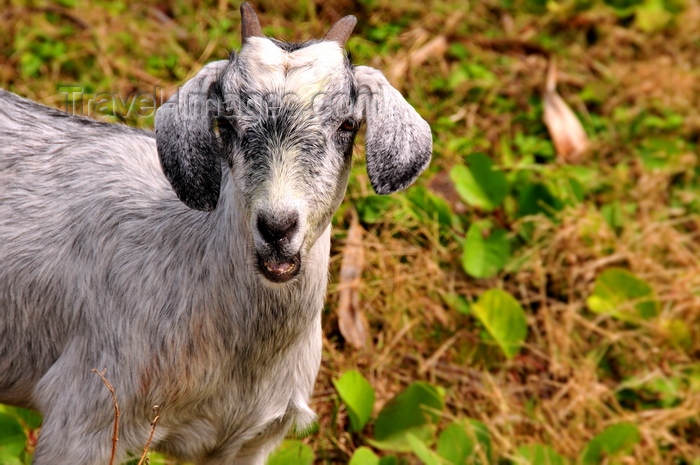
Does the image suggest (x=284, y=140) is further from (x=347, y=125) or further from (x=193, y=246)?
(x=193, y=246)

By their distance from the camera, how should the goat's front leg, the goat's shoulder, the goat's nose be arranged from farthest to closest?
the goat's shoulder → the goat's front leg → the goat's nose

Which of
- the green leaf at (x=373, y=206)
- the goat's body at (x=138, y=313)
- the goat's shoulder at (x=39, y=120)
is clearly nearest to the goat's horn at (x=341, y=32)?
the goat's body at (x=138, y=313)

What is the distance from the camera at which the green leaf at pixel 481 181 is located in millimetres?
4637

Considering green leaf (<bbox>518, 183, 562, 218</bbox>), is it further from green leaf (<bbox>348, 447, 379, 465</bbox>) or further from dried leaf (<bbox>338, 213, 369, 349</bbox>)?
green leaf (<bbox>348, 447, 379, 465</bbox>)

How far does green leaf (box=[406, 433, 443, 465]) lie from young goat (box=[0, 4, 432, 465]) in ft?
1.99

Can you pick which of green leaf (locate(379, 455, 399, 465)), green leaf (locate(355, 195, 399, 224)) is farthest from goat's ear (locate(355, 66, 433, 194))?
green leaf (locate(355, 195, 399, 224))

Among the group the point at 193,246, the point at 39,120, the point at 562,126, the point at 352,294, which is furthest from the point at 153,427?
the point at 562,126

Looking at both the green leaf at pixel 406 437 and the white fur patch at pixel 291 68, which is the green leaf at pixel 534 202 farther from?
the white fur patch at pixel 291 68

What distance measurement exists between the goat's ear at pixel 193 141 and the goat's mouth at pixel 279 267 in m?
0.28

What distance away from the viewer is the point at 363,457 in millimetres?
3574

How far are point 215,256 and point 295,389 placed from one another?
55cm

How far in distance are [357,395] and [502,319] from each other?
86 cm

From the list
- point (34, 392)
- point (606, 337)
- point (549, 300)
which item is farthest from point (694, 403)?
point (34, 392)

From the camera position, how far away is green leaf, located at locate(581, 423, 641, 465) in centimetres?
387
